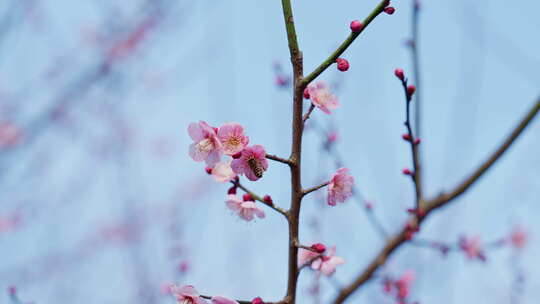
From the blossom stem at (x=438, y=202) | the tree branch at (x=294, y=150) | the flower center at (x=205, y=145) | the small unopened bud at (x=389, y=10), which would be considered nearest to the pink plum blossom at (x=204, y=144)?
the flower center at (x=205, y=145)

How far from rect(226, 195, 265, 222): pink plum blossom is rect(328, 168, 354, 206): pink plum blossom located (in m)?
0.24

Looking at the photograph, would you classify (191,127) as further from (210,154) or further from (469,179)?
(469,179)

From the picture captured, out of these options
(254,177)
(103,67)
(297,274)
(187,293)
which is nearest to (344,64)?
(254,177)

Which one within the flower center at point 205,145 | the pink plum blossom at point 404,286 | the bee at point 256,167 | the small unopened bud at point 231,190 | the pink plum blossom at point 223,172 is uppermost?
the flower center at point 205,145

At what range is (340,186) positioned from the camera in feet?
5.28

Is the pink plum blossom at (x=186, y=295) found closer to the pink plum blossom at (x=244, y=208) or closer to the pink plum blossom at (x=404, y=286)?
the pink plum blossom at (x=244, y=208)

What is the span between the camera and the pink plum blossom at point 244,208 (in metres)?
1.59

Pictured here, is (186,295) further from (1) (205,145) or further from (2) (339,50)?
(2) (339,50)

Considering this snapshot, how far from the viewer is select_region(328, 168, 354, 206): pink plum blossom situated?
5.24 ft

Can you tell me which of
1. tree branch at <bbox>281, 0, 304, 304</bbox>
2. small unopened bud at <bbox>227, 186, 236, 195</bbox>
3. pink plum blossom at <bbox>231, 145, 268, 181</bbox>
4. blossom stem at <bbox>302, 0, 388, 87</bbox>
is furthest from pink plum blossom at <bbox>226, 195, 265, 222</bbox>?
blossom stem at <bbox>302, 0, 388, 87</bbox>

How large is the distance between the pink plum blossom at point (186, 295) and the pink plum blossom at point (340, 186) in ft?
1.67

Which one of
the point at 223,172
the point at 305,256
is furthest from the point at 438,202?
the point at 223,172

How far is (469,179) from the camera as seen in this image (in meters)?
2.80

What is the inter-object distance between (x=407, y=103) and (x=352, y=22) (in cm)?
58
